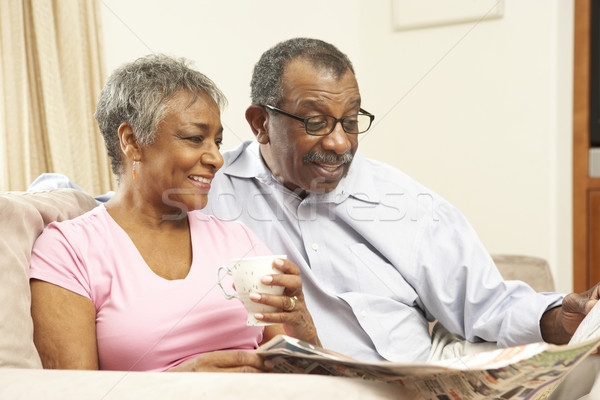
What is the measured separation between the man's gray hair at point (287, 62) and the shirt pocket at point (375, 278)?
1.51ft

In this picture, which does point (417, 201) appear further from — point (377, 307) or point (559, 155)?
point (559, 155)

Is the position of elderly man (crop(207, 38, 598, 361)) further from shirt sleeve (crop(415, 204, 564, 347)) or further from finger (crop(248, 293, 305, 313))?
finger (crop(248, 293, 305, 313))

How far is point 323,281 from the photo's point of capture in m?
1.53

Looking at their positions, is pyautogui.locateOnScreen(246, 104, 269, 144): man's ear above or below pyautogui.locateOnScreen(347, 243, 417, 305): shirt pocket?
above

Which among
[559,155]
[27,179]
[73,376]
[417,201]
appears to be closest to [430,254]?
[417,201]

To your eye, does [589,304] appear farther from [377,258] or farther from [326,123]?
[326,123]

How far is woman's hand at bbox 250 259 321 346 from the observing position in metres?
Answer: 1.01

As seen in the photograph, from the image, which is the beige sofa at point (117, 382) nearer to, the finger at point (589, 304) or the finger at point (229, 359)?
the finger at point (229, 359)

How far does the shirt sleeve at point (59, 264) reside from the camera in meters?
1.04

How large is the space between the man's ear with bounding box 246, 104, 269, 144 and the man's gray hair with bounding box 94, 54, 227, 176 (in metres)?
0.41

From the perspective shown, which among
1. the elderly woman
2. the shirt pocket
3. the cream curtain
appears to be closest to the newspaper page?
the elderly woman

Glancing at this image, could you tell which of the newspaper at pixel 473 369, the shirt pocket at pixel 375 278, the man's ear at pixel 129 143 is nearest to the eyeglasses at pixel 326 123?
the shirt pocket at pixel 375 278

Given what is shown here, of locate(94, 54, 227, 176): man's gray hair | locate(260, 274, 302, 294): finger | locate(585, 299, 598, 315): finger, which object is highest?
locate(94, 54, 227, 176): man's gray hair

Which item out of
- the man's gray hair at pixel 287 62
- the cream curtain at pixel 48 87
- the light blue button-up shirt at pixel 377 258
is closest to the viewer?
the light blue button-up shirt at pixel 377 258
